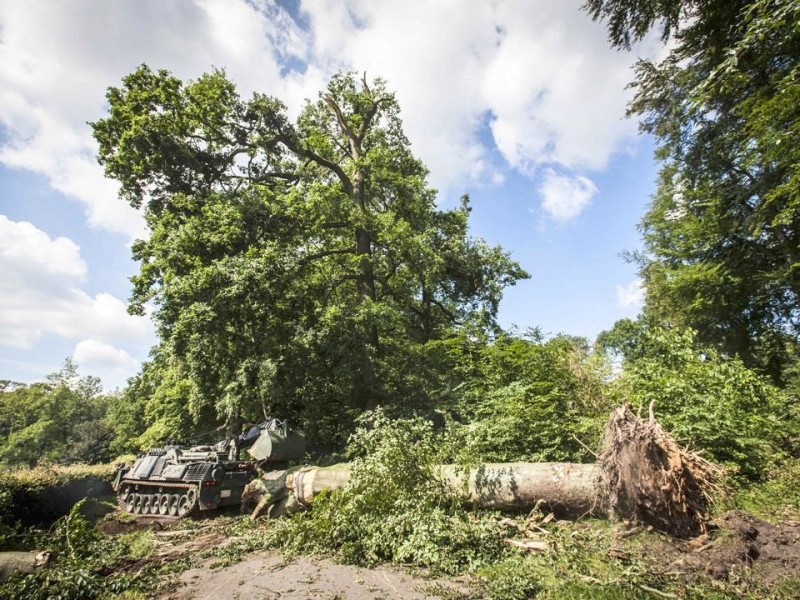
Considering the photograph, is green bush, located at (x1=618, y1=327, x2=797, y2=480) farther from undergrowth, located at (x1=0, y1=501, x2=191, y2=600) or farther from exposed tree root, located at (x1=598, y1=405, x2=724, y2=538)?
undergrowth, located at (x1=0, y1=501, x2=191, y2=600)

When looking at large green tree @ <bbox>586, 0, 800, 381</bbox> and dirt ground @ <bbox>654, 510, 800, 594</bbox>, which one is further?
large green tree @ <bbox>586, 0, 800, 381</bbox>

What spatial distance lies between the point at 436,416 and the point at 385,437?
27.2ft

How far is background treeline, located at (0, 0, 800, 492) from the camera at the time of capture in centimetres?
883

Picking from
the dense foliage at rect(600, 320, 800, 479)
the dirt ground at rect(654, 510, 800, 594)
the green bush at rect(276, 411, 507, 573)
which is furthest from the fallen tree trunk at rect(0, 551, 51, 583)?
the dense foliage at rect(600, 320, 800, 479)

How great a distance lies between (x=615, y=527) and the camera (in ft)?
18.8

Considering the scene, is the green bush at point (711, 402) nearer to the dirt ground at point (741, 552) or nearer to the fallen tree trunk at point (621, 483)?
the fallen tree trunk at point (621, 483)

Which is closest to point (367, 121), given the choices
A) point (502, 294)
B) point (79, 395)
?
point (502, 294)

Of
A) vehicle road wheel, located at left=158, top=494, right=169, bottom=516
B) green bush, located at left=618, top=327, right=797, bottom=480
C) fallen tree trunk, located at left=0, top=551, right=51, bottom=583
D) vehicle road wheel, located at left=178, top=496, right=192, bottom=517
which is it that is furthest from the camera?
vehicle road wheel, located at left=158, top=494, right=169, bottom=516

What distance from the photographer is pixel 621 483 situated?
19.3 feet

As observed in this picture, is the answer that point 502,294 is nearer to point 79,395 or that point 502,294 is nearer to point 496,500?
point 496,500

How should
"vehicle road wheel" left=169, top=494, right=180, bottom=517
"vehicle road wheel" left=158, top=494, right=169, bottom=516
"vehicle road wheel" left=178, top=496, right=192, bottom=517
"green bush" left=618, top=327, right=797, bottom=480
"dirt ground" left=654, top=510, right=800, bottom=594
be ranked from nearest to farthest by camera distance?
"dirt ground" left=654, top=510, right=800, bottom=594
"green bush" left=618, top=327, right=797, bottom=480
"vehicle road wheel" left=178, top=496, right=192, bottom=517
"vehicle road wheel" left=169, top=494, right=180, bottom=517
"vehicle road wheel" left=158, top=494, right=169, bottom=516

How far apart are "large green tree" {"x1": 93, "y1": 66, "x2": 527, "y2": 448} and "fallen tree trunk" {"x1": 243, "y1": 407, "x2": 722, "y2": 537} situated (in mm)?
8930

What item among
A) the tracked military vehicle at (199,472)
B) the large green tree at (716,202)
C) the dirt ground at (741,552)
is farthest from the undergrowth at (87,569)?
the large green tree at (716,202)

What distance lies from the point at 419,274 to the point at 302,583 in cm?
1540
